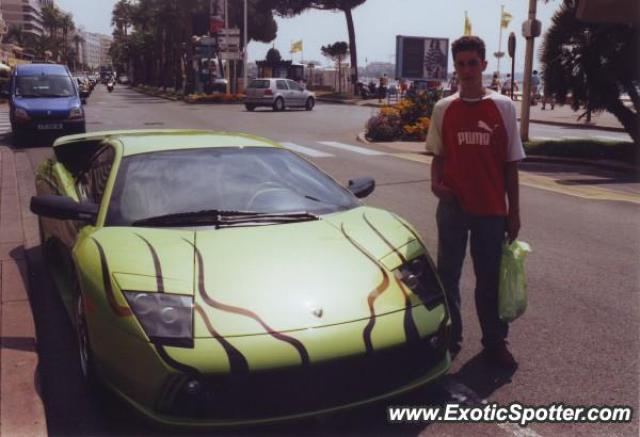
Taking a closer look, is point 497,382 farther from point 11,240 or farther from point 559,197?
point 559,197

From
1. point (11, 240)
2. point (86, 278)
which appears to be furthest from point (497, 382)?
point (11, 240)

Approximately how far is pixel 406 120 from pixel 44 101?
389 inches

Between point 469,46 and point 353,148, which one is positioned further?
point 353,148

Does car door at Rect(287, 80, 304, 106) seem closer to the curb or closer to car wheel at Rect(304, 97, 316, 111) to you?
car wheel at Rect(304, 97, 316, 111)

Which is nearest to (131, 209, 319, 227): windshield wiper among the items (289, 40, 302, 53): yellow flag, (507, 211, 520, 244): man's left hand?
(507, 211, 520, 244): man's left hand

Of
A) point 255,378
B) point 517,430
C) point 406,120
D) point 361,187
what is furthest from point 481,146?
point 406,120

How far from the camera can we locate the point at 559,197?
32.9ft

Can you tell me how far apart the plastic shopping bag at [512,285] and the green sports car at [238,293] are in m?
0.52

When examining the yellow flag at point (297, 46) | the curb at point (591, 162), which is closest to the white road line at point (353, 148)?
the curb at point (591, 162)

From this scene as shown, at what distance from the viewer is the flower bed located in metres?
19.2

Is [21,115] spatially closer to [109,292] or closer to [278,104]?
[109,292]

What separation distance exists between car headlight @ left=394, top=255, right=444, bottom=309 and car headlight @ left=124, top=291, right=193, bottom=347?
1.06 meters

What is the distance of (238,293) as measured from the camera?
10.0ft

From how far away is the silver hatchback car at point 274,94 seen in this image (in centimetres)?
3456
